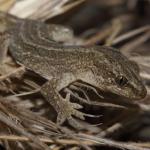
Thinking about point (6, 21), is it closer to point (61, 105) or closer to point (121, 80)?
point (61, 105)

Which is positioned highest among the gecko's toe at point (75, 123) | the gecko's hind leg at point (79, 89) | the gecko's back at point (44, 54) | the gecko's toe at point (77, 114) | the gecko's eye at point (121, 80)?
the gecko's back at point (44, 54)

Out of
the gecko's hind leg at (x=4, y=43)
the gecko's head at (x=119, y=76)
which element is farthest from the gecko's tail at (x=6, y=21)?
the gecko's head at (x=119, y=76)

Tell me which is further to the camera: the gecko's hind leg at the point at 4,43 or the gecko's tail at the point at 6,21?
the gecko's tail at the point at 6,21

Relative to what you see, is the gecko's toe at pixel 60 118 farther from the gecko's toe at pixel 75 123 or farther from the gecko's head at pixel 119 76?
the gecko's head at pixel 119 76

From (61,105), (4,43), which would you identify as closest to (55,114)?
(61,105)

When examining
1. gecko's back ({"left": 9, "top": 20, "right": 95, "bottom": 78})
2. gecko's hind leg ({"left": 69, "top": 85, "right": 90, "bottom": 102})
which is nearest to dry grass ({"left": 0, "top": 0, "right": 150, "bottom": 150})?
gecko's hind leg ({"left": 69, "top": 85, "right": 90, "bottom": 102})

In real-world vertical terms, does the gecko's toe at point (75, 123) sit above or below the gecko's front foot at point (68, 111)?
below

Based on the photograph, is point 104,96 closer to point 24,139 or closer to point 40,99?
point 40,99
